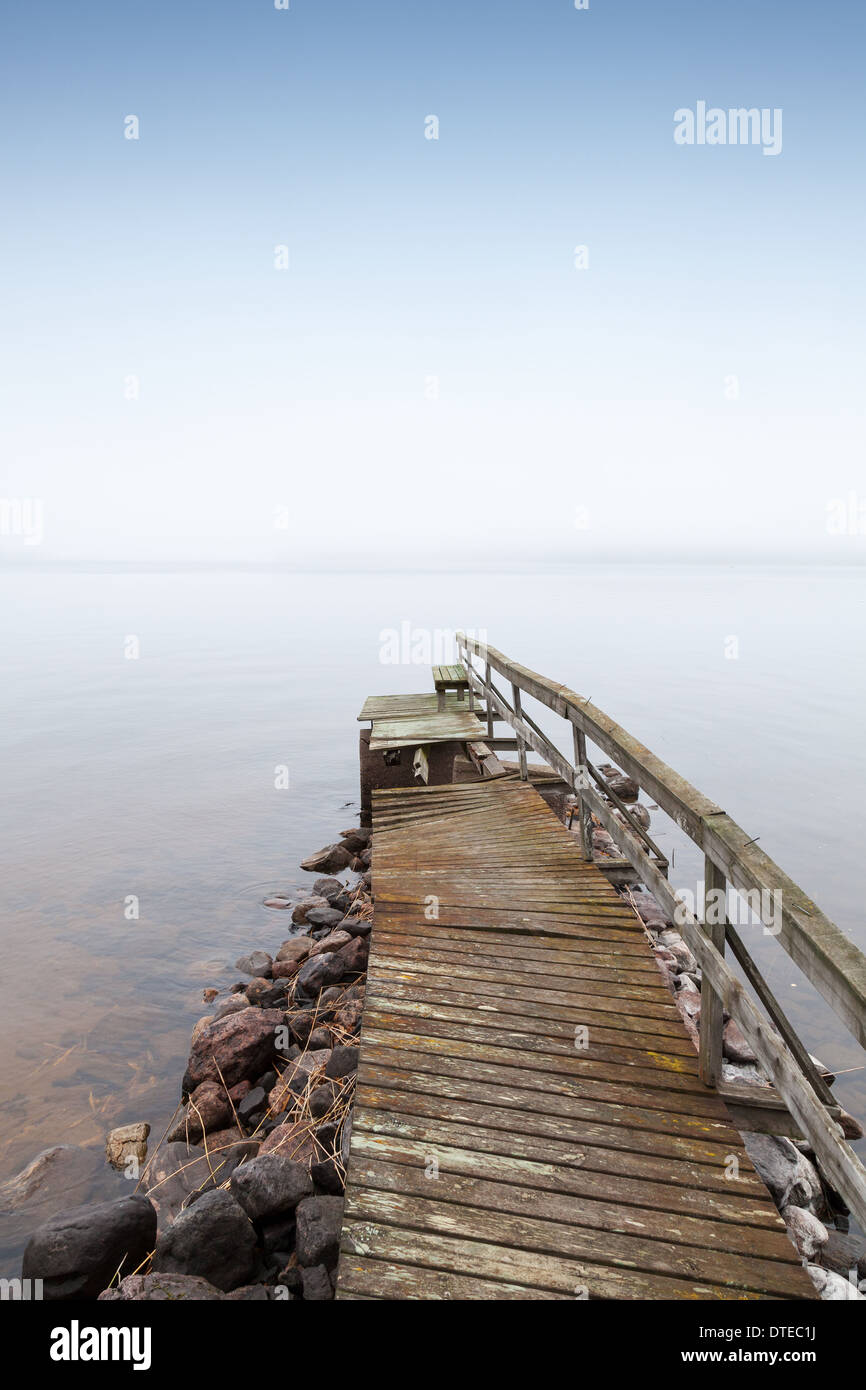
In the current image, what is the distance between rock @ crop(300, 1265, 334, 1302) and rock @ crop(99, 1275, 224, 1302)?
35 centimetres

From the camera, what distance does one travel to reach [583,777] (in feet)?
18.6

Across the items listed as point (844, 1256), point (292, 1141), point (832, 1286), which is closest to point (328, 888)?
point (292, 1141)

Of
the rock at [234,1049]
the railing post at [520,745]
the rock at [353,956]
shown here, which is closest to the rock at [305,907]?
the rock at [353,956]

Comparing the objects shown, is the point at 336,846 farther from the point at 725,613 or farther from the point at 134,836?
the point at 725,613

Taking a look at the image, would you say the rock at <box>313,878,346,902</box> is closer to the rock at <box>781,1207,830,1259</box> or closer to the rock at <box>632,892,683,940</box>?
the rock at <box>632,892,683,940</box>

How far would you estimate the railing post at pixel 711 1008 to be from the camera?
3.37 m

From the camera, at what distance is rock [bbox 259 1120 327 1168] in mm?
4430

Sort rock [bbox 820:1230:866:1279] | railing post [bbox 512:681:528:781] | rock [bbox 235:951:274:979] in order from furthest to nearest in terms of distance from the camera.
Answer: railing post [bbox 512:681:528:781], rock [bbox 235:951:274:979], rock [bbox 820:1230:866:1279]

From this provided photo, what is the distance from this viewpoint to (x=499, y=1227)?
8.87 ft

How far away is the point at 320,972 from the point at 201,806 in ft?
29.0

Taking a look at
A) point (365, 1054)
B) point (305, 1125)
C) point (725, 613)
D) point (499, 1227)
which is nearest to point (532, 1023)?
point (365, 1054)

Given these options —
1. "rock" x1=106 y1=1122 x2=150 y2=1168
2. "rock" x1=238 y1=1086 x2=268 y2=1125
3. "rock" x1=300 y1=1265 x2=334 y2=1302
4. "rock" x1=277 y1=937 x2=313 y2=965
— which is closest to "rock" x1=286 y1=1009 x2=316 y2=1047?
"rock" x1=238 y1=1086 x2=268 y2=1125

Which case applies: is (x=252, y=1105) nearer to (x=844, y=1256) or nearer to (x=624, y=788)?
(x=844, y=1256)
